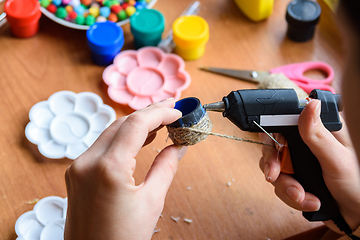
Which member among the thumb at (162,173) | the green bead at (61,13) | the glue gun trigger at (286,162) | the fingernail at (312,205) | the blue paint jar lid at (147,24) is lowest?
the fingernail at (312,205)

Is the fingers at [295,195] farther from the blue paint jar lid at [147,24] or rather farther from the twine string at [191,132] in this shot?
the blue paint jar lid at [147,24]

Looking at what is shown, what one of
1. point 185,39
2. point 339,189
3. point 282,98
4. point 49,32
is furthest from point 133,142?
point 49,32

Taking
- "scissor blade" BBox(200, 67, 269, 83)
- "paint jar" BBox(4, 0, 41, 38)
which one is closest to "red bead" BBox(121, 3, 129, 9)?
"paint jar" BBox(4, 0, 41, 38)

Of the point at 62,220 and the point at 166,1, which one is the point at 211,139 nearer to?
the point at 62,220

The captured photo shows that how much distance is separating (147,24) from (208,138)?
0.41 m

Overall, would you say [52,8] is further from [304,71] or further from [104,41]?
[304,71]

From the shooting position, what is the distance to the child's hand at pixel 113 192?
48 centimetres

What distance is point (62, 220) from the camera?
2.24 feet

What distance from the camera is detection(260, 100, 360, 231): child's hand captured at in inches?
22.4

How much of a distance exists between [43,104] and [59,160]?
171 millimetres

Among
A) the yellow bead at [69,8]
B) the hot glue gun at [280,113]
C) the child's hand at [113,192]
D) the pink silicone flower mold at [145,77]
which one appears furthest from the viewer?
the yellow bead at [69,8]

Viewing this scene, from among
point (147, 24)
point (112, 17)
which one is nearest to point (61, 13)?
point (112, 17)

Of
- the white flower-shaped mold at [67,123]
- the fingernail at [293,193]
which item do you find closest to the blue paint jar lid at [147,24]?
the white flower-shaped mold at [67,123]

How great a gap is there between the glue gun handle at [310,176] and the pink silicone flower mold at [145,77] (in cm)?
37
